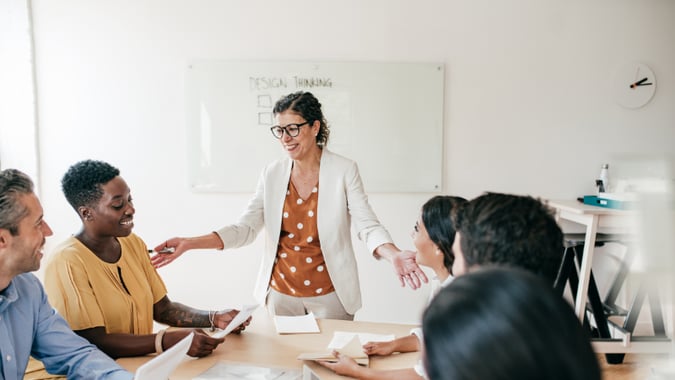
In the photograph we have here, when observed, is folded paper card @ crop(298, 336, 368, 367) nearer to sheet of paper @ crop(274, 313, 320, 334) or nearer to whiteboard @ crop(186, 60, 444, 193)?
sheet of paper @ crop(274, 313, 320, 334)

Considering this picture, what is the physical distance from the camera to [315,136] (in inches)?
97.3

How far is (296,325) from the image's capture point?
1997mm

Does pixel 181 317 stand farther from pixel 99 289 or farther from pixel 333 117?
pixel 333 117

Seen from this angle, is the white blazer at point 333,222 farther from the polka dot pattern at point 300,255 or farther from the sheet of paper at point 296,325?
the sheet of paper at point 296,325

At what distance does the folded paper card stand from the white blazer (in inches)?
23.7

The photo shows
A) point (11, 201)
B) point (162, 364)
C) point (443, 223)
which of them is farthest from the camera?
point (443, 223)

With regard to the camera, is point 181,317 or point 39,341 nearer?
point 39,341

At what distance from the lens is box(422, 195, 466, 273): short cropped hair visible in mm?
1743

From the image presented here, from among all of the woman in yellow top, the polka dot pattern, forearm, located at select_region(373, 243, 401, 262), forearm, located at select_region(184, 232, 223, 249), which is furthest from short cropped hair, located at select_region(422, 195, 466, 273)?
forearm, located at select_region(184, 232, 223, 249)

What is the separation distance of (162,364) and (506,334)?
1006 millimetres

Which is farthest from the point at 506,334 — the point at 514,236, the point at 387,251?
the point at 387,251

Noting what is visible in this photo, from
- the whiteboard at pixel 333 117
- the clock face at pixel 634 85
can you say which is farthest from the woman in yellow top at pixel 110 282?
the clock face at pixel 634 85

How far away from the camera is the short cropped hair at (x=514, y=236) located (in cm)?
104

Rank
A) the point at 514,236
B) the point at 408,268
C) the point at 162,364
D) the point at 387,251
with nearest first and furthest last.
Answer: the point at 514,236
the point at 162,364
the point at 408,268
the point at 387,251
